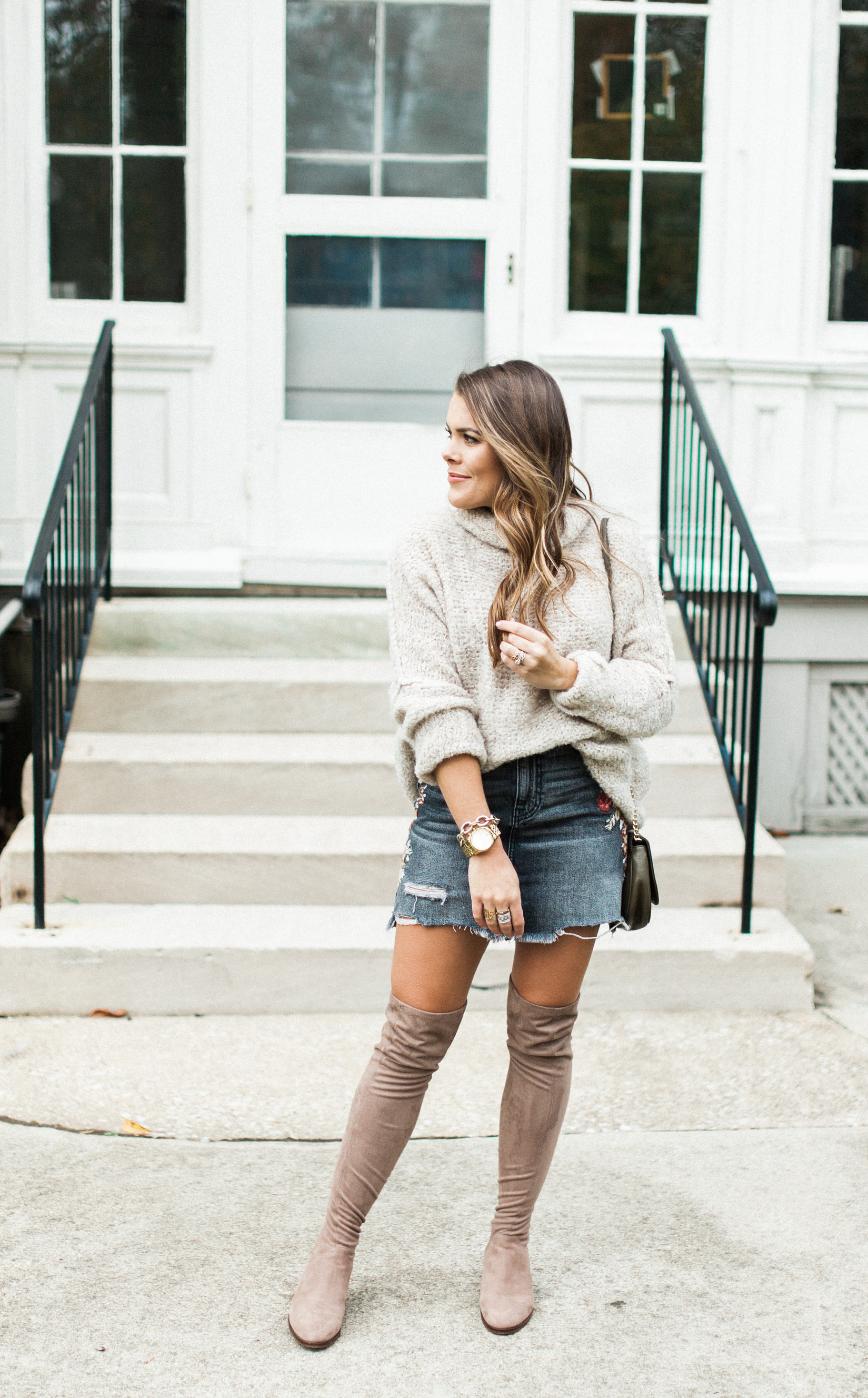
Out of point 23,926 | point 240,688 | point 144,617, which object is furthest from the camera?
point 144,617

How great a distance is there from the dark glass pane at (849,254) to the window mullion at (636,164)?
0.79 meters

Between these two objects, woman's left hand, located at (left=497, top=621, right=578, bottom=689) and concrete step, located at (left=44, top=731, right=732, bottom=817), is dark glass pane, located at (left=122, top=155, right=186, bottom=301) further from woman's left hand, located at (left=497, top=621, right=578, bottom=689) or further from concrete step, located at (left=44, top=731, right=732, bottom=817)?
woman's left hand, located at (left=497, top=621, right=578, bottom=689)

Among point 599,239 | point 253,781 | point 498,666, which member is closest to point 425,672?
point 498,666

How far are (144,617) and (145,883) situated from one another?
1254 millimetres

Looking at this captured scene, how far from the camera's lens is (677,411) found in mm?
4715

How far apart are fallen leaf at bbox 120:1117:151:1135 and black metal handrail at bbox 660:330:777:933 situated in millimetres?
1698

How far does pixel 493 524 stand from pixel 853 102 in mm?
4042

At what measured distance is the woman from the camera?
201 centimetres

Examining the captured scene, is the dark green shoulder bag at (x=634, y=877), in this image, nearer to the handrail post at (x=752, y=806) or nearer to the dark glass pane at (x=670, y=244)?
the handrail post at (x=752, y=806)

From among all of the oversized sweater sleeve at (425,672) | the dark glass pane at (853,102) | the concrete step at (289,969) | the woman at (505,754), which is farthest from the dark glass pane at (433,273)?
the oversized sweater sleeve at (425,672)

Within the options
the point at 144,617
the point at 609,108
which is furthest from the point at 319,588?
the point at 609,108

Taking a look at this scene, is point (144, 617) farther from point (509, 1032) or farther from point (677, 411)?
point (509, 1032)

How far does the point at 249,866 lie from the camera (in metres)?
3.73

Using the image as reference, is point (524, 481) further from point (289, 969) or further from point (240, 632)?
point (240, 632)
